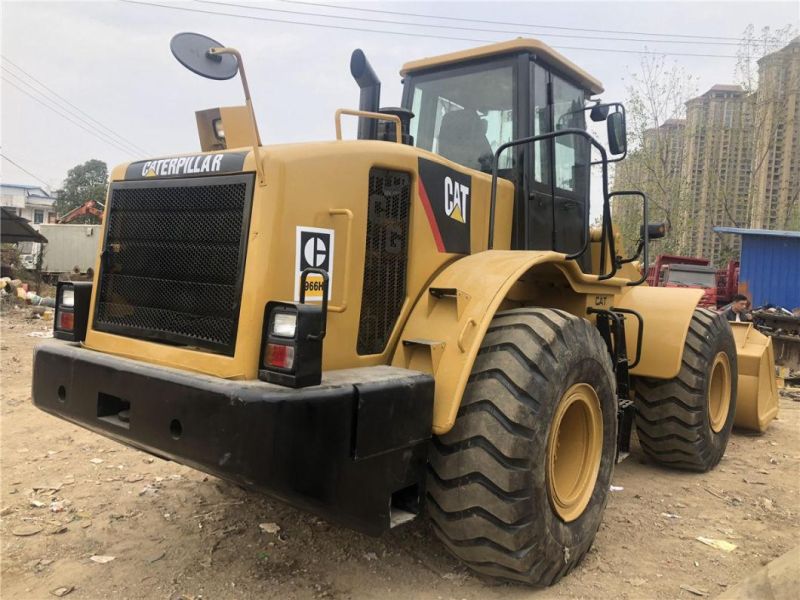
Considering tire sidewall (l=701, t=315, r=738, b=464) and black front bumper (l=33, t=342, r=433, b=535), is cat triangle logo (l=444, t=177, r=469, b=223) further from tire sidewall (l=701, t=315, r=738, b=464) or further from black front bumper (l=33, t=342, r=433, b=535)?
tire sidewall (l=701, t=315, r=738, b=464)

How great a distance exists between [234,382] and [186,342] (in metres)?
0.54

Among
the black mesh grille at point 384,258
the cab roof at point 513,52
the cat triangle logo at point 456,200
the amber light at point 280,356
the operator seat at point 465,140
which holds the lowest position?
the amber light at point 280,356

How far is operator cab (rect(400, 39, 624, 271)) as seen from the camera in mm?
3836

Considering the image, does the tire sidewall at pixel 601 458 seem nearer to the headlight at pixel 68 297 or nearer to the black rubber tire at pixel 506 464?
the black rubber tire at pixel 506 464

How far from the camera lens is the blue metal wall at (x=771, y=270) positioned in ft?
55.0

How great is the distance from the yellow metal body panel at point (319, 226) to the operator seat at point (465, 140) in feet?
2.80

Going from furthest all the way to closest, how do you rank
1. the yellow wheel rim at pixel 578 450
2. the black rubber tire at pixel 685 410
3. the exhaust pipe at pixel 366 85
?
the black rubber tire at pixel 685 410
the exhaust pipe at pixel 366 85
the yellow wheel rim at pixel 578 450

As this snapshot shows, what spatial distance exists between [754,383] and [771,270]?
1321 centimetres

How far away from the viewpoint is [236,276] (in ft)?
8.37

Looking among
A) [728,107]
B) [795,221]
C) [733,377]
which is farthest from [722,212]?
[733,377]

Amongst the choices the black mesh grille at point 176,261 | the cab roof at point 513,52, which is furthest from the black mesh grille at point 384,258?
the cab roof at point 513,52

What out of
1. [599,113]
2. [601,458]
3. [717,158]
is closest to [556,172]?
[599,113]

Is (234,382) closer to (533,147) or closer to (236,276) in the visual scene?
(236,276)

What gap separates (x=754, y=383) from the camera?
5.96 m
